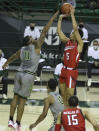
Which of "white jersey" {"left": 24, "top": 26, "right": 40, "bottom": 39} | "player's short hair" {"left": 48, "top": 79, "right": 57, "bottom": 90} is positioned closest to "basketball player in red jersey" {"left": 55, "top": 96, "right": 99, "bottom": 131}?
"player's short hair" {"left": 48, "top": 79, "right": 57, "bottom": 90}

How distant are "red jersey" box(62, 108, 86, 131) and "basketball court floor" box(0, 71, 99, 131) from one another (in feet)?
9.45

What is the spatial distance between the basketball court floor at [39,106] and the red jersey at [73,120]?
2881mm

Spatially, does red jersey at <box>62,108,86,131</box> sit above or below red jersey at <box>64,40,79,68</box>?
below

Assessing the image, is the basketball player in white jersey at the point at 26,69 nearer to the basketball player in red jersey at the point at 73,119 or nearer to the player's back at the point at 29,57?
the player's back at the point at 29,57

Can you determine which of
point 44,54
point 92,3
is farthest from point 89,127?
point 92,3

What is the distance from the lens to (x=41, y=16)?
Result: 18.9 m

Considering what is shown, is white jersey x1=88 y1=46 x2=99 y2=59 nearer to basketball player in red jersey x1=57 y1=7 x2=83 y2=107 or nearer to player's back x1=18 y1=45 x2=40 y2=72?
basketball player in red jersey x1=57 y1=7 x2=83 y2=107

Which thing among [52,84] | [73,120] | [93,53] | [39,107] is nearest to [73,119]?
[73,120]

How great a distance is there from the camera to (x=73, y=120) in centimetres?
636

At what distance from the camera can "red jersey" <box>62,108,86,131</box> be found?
6375mm

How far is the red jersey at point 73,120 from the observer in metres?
6.38

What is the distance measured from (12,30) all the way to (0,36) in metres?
0.52

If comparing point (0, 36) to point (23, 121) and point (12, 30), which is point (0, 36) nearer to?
point (12, 30)

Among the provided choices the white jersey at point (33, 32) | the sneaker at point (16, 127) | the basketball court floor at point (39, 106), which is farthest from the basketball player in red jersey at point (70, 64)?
the white jersey at point (33, 32)
